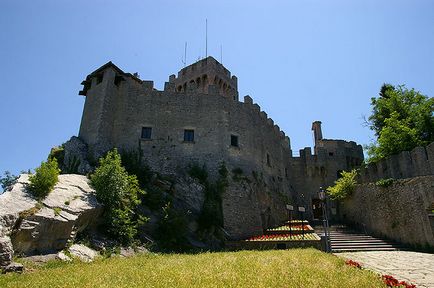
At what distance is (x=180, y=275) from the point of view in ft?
25.0

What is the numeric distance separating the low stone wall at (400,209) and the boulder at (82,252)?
48.4 feet

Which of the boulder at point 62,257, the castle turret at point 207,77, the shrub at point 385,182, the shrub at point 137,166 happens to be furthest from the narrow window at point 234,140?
the boulder at point 62,257

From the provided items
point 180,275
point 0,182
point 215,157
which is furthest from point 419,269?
point 0,182

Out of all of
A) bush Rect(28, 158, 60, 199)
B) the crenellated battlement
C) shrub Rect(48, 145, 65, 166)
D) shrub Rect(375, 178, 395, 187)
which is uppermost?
the crenellated battlement

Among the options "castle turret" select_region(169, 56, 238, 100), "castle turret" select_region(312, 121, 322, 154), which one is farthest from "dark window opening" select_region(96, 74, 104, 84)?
"castle turret" select_region(312, 121, 322, 154)

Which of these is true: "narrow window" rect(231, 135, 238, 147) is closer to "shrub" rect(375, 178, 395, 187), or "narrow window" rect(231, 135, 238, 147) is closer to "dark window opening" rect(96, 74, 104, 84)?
"shrub" rect(375, 178, 395, 187)

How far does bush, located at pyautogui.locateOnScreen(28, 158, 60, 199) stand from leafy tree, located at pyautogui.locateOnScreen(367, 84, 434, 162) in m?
20.9

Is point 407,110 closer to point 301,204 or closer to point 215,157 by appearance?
point 301,204

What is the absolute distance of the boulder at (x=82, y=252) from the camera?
11344 mm

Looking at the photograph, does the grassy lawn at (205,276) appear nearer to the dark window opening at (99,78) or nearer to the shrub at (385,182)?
the shrub at (385,182)

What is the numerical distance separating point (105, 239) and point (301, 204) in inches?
882

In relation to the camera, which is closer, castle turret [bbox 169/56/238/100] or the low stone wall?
the low stone wall

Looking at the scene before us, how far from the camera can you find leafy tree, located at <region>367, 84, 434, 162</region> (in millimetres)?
20859

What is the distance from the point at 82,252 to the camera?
11.7 m
